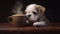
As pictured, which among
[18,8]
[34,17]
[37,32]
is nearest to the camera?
[37,32]

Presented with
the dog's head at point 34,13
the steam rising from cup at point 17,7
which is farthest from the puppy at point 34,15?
the steam rising from cup at point 17,7

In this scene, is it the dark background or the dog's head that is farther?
the dark background

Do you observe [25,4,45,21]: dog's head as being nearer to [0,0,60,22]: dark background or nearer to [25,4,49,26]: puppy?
[25,4,49,26]: puppy

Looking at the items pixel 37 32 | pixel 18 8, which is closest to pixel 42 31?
pixel 37 32

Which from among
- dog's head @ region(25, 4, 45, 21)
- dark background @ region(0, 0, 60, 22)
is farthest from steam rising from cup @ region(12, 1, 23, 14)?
dog's head @ region(25, 4, 45, 21)

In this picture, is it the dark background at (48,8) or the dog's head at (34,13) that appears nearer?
the dog's head at (34,13)

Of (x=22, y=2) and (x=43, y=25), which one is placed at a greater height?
(x=22, y=2)

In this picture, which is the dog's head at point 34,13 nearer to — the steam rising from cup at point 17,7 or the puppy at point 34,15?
the puppy at point 34,15

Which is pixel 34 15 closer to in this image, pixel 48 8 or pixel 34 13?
pixel 34 13

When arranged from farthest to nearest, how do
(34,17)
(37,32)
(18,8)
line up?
(18,8), (34,17), (37,32)

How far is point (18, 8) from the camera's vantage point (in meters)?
1.04

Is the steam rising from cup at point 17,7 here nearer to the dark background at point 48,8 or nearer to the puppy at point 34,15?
the dark background at point 48,8

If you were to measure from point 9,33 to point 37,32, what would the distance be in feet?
0.42

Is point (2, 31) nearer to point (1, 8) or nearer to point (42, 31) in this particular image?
point (42, 31)
